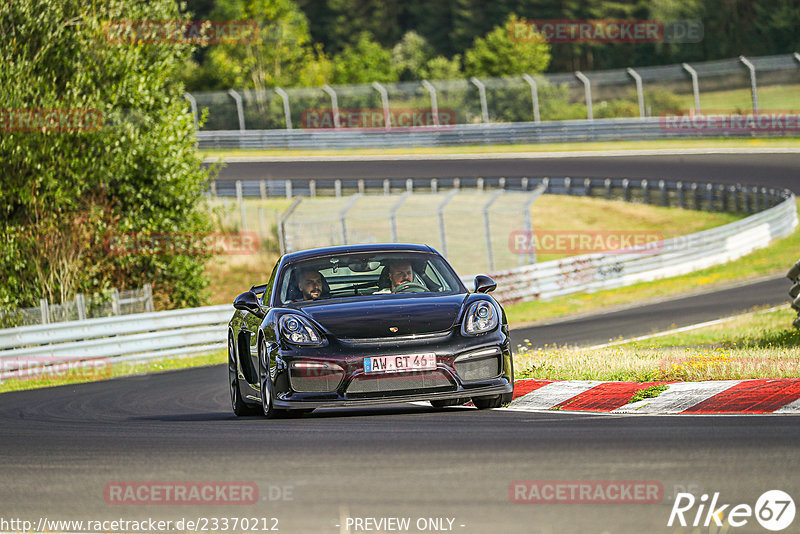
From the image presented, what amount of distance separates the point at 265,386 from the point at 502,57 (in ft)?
228

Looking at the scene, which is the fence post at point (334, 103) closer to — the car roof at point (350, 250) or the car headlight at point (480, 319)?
the car roof at point (350, 250)

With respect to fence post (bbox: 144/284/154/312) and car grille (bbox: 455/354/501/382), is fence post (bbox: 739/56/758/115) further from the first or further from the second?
car grille (bbox: 455/354/501/382)

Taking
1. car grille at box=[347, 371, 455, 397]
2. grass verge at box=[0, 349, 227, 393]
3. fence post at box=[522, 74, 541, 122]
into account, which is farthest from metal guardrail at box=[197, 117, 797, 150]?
car grille at box=[347, 371, 455, 397]

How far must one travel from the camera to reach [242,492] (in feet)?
19.9

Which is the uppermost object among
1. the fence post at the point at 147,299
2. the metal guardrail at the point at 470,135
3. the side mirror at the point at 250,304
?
the side mirror at the point at 250,304

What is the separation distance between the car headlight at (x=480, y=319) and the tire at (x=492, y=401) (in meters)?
0.53

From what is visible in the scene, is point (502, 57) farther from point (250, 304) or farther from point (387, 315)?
point (387, 315)

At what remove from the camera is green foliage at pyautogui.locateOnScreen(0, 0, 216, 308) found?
23.6 m

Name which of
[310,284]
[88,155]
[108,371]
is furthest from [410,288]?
[88,155]

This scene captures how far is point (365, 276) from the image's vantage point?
401 inches

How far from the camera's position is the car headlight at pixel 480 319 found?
8.87 meters

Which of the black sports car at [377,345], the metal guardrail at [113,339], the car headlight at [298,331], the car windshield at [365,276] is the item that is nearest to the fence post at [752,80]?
the metal guardrail at [113,339]

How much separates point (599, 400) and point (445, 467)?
305 cm

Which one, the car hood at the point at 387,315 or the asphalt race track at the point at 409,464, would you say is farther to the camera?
the car hood at the point at 387,315
